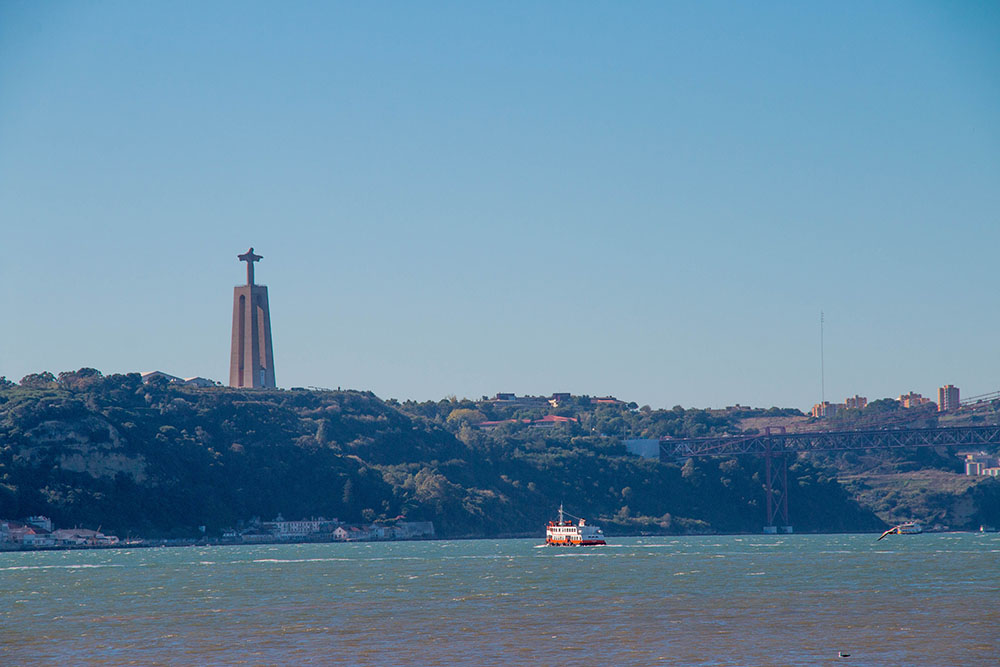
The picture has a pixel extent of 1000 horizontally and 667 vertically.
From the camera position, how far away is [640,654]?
29453 mm

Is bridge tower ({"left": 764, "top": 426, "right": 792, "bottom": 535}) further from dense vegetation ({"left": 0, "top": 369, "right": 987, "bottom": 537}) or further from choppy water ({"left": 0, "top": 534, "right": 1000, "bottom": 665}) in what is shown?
choppy water ({"left": 0, "top": 534, "right": 1000, "bottom": 665})

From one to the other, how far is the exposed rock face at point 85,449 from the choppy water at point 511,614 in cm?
4092

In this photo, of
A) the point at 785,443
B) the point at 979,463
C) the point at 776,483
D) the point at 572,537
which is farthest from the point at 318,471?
A: the point at 979,463

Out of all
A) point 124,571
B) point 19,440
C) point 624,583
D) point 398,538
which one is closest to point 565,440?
point 398,538

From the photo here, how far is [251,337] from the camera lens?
14862 centimetres

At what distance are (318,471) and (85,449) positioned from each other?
81.2ft

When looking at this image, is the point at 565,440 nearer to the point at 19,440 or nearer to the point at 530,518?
the point at 530,518

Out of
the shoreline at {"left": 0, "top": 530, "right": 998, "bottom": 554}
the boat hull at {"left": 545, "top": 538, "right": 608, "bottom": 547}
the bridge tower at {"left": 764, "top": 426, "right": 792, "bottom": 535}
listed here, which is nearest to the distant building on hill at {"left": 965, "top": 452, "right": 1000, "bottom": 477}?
the shoreline at {"left": 0, "top": 530, "right": 998, "bottom": 554}

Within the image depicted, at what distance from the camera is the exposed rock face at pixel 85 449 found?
4360 inches

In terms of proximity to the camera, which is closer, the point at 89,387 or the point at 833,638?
the point at 833,638

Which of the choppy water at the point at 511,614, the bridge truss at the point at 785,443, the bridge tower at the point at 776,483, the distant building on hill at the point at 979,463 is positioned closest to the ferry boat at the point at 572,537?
the choppy water at the point at 511,614

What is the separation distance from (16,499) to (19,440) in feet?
23.8

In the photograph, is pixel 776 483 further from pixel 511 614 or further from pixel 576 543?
pixel 511 614

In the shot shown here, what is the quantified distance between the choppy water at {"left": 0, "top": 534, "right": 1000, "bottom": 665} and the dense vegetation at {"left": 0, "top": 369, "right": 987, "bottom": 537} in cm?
4098
